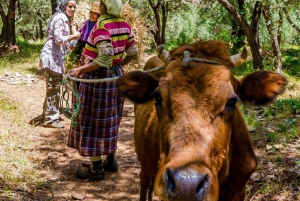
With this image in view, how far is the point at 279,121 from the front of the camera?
287 inches

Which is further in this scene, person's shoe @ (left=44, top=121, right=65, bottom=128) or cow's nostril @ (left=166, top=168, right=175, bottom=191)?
person's shoe @ (left=44, top=121, right=65, bottom=128)

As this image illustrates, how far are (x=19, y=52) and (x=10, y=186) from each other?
1483cm

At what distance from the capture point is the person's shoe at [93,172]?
603 centimetres

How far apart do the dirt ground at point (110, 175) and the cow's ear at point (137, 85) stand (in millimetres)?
2132

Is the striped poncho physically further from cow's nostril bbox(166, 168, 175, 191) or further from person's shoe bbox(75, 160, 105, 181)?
cow's nostril bbox(166, 168, 175, 191)

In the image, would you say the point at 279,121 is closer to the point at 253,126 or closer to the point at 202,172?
the point at 253,126

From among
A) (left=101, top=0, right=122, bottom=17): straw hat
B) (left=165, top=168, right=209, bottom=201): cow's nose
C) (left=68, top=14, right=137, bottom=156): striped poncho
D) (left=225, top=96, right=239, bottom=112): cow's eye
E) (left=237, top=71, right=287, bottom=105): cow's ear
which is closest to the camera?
(left=165, top=168, right=209, bottom=201): cow's nose

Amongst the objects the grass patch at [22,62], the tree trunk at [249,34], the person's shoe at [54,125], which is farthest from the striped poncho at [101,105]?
the grass patch at [22,62]

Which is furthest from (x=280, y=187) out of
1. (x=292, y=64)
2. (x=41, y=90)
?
(x=292, y=64)

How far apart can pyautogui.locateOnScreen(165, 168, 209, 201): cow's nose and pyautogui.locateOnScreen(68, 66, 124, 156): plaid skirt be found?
320 cm

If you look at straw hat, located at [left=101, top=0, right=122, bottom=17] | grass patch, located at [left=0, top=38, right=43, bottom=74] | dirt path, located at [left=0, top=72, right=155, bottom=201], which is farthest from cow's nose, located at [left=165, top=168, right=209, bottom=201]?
grass patch, located at [left=0, top=38, right=43, bottom=74]

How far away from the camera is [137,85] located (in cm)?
370

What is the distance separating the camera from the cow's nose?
254 centimetres

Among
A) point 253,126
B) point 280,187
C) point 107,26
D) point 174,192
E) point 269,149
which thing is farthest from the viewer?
point 253,126
